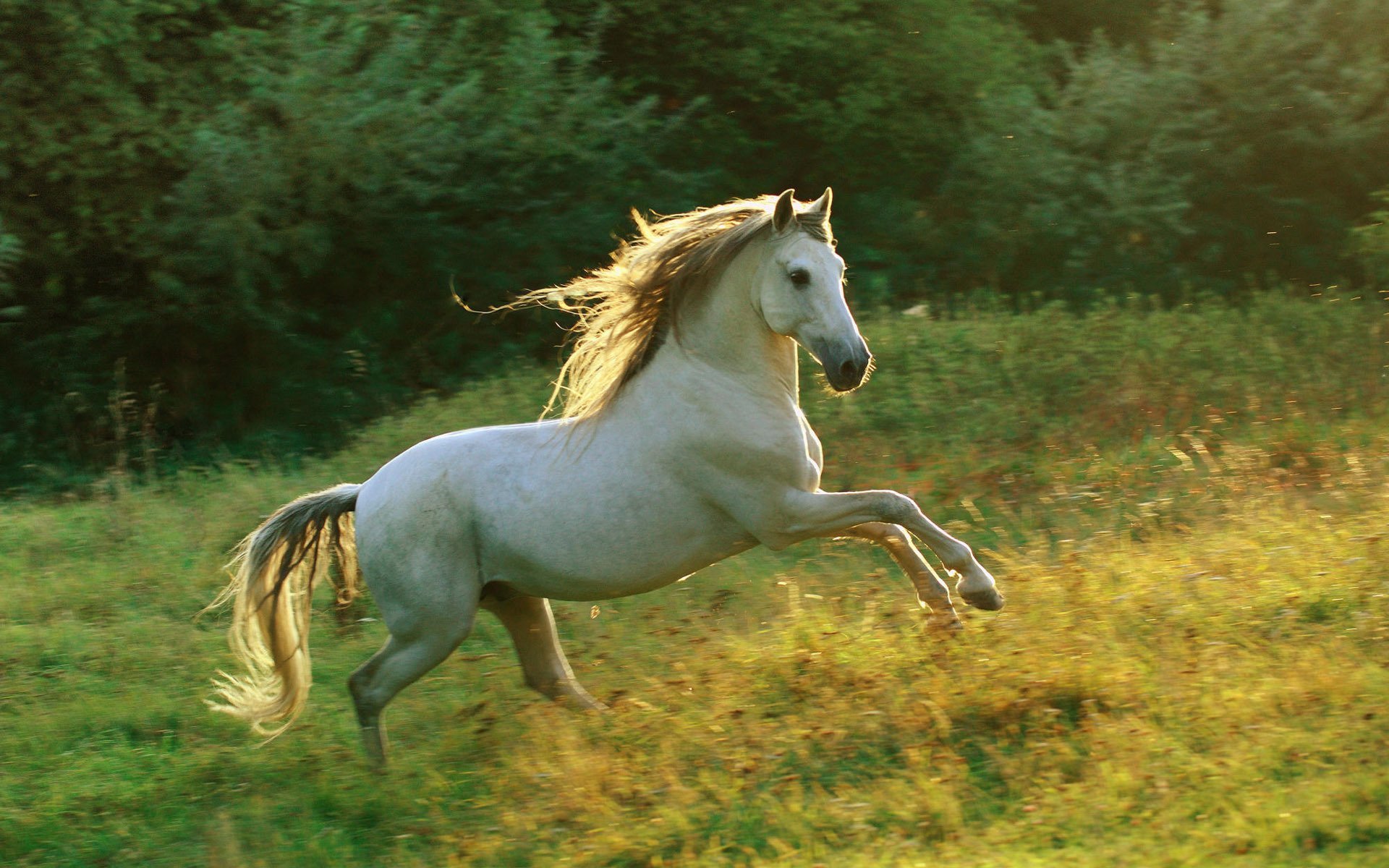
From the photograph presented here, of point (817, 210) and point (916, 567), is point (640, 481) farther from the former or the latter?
point (817, 210)

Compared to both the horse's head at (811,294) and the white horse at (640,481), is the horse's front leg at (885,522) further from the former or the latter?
the horse's head at (811,294)

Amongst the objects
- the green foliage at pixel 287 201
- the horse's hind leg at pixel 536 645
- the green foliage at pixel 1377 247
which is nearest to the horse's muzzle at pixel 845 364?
the horse's hind leg at pixel 536 645

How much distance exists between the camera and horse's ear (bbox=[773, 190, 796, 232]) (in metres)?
4.99

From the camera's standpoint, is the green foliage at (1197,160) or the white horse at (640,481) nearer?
the white horse at (640,481)

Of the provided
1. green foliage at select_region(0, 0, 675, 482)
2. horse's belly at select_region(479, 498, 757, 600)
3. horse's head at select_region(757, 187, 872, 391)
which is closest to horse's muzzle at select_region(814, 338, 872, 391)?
horse's head at select_region(757, 187, 872, 391)

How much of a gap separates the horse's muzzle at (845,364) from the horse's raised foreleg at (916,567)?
623 mm

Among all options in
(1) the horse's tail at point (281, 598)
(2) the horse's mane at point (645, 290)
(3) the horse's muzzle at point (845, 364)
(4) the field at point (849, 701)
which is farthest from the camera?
(1) the horse's tail at point (281, 598)

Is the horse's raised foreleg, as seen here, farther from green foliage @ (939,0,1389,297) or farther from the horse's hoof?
green foliage @ (939,0,1389,297)

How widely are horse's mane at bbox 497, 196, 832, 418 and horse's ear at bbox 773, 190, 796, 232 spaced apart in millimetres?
122

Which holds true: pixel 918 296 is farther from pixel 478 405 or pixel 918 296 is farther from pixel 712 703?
pixel 712 703

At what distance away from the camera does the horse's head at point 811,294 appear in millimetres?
4895

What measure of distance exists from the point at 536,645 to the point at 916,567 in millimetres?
1684

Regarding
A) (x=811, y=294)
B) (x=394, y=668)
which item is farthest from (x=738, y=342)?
(x=394, y=668)

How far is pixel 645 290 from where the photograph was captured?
5.44 metres
